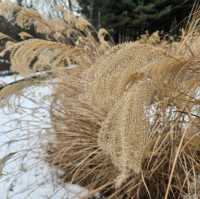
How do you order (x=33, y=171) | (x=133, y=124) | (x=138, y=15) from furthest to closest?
(x=138, y=15)
(x=33, y=171)
(x=133, y=124)

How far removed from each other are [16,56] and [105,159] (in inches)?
31.0

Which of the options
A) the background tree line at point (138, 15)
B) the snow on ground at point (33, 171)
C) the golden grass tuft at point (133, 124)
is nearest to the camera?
the golden grass tuft at point (133, 124)

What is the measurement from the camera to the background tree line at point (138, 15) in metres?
10.6

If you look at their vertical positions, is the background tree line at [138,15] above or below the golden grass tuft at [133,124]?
above

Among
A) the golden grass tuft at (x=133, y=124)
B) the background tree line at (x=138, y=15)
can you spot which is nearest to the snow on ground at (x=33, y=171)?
the golden grass tuft at (x=133, y=124)

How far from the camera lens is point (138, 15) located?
10.9m

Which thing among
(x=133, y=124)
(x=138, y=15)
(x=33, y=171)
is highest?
(x=138, y=15)

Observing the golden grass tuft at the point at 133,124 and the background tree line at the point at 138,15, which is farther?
the background tree line at the point at 138,15

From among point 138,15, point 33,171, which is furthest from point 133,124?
point 138,15

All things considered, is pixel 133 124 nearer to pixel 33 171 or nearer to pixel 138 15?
pixel 33 171

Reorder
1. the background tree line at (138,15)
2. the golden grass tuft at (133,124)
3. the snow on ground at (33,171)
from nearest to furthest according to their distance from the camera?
1. the golden grass tuft at (133,124)
2. the snow on ground at (33,171)
3. the background tree line at (138,15)

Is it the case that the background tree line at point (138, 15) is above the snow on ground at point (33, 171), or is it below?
above

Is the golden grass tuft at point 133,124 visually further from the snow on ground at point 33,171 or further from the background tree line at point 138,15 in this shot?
the background tree line at point 138,15

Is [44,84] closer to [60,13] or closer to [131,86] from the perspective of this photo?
[60,13]
